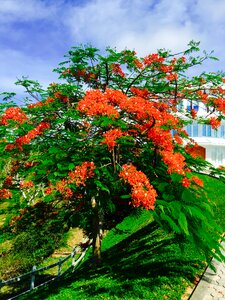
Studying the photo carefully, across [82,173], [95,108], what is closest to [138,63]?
[95,108]

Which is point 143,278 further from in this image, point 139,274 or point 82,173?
point 82,173

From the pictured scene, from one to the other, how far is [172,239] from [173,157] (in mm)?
5029

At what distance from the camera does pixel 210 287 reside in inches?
299

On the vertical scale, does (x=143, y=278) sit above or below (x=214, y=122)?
below

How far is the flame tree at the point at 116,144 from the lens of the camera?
6.33 metres

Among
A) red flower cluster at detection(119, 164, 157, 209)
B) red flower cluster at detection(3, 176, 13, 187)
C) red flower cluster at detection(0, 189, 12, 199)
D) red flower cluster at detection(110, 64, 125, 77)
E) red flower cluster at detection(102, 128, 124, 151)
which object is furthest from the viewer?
red flower cluster at detection(110, 64, 125, 77)

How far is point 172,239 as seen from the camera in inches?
428

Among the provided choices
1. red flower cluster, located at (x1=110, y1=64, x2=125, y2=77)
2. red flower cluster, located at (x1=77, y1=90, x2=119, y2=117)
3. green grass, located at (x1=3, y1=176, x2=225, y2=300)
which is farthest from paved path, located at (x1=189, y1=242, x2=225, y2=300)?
red flower cluster, located at (x1=110, y1=64, x2=125, y2=77)

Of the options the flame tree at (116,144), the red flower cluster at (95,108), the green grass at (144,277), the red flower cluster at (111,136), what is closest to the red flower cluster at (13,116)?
the flame tree at (116,144)

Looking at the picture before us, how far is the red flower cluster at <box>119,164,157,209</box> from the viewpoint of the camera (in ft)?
19.7

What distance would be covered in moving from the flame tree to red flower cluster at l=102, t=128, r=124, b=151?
22 millimetres

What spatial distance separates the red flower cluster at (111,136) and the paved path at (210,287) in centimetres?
400

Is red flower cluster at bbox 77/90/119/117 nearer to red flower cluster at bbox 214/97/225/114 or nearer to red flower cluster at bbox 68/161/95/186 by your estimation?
red flower cluster at bbox 68/161/95/186

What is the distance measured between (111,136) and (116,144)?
0.42 m
